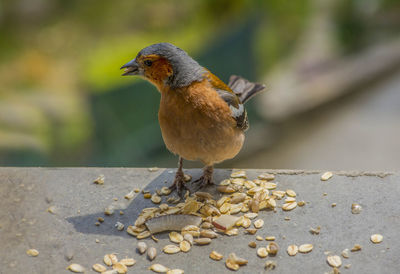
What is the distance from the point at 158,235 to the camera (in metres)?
2.73

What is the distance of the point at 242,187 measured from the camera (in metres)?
3.14

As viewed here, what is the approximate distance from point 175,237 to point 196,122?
62cm

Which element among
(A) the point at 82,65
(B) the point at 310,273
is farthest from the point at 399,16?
(B) the point at 310,273

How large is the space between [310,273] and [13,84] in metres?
5.68

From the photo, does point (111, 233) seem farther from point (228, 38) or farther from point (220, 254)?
point (228, 38)

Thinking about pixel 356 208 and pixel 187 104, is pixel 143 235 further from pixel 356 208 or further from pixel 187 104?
pixel 356 208

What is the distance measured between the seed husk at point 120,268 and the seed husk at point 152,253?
0.42 feet

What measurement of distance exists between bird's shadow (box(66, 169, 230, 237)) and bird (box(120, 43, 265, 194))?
27cm

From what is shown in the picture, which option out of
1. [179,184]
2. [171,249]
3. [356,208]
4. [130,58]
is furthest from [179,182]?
[130,58]

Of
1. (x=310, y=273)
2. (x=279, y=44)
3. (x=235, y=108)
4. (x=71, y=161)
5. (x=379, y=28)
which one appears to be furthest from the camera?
(x=379, y=28)

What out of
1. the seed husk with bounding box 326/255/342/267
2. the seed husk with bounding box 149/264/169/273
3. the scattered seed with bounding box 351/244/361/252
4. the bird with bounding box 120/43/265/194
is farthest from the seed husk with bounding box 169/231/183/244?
the scattered seed with bounding box 351/244/361/252

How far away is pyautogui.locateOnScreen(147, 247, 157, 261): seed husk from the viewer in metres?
2.53

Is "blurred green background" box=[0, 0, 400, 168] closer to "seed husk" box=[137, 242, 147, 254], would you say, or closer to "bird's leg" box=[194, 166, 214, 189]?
"bird's leg" box=[194, 166, 214, 189]

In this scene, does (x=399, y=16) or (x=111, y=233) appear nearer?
(x=111, y=233)
